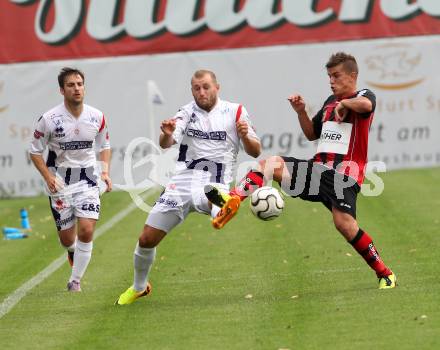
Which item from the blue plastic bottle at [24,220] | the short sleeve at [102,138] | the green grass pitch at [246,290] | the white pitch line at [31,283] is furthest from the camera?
the blue plastic bottle at [24,220]

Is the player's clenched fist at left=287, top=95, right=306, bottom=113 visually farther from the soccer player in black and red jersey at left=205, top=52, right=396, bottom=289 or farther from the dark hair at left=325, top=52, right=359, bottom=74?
the dark hair at left=325, top=52, right=359, bottom=74

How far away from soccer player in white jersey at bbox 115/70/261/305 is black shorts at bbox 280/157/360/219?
406mm

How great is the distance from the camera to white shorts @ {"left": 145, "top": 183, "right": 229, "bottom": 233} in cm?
1042

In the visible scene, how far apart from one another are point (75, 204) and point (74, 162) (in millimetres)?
454

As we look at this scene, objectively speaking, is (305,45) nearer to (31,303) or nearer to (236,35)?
(236,35)

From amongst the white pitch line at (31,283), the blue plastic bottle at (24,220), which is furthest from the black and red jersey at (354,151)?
the blue plastic bottle at (24,220)

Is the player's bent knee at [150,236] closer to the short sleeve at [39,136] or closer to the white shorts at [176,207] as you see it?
the white shorts at [176,207]

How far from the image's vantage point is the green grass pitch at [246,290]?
28.4 ft

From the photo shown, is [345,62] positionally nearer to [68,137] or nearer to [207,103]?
[207,103]

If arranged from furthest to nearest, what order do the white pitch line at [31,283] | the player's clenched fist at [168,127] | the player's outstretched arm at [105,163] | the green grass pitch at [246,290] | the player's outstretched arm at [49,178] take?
the player's outstretched arm at [105,163], the player's outstretched arm at [49,178], the white pitch line at [31,283], the player's clenched fist at [168,127], the green grass pitch at [246,290]

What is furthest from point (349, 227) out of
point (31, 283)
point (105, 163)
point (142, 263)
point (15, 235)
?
point (15, 235)

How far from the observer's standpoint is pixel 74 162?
12.1 metres

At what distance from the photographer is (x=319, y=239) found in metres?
14.9

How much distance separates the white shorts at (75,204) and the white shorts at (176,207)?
5.44 ft
